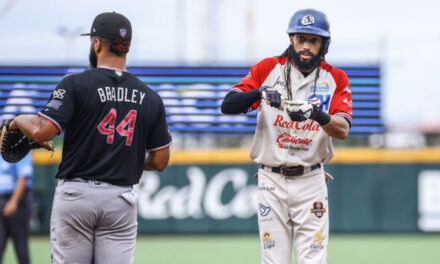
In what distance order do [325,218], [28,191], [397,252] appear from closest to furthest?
1. [325,218]
2. [28,191]
3. [397,252]

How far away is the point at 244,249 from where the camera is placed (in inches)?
534

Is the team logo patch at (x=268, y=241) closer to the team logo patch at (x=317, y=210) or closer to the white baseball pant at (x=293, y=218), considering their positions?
the white baseball pant at (x=293, y=218)

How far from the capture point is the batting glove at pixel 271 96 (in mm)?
5465

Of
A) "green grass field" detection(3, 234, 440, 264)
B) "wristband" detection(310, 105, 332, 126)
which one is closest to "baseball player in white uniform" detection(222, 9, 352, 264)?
"wristband" detection(310, 105, 332, 126)

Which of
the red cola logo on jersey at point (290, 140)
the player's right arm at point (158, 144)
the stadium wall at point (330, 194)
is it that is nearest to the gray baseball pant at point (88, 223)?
the player's right arm at point (158, 144)

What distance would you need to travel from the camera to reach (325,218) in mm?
5992

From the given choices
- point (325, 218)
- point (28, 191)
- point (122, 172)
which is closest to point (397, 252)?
point (28, 191)

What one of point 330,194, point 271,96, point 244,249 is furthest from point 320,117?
point 330,194

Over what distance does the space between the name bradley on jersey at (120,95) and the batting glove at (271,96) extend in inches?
34.6

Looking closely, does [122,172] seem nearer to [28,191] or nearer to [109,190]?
[109,190]

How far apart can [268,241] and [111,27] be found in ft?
6.42

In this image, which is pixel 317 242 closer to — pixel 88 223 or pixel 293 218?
pixel 293 218

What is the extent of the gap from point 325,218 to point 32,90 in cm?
438

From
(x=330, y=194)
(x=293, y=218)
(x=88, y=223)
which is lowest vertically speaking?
(x=330, y=194)
